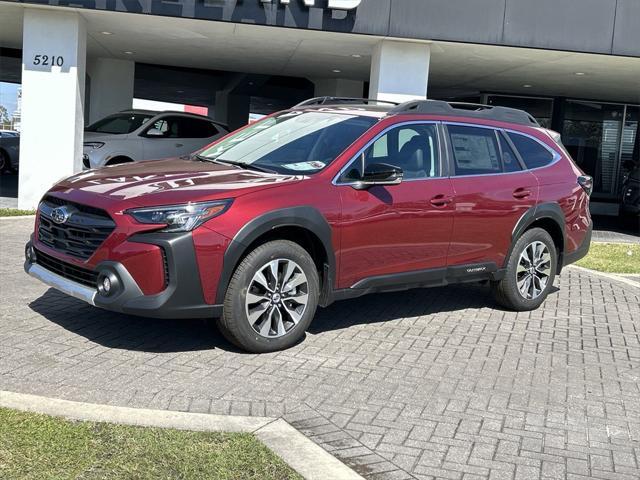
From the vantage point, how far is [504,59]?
1315 cm

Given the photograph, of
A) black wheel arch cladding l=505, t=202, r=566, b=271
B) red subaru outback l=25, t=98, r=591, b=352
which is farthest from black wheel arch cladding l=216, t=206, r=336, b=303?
black wheel arch cladding l=505, t=202, r=566, b=271

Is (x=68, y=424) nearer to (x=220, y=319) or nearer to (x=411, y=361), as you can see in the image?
(x=220, y=319)

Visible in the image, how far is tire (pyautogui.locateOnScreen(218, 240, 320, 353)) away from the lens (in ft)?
16.6

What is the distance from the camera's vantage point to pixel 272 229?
5.18 meters

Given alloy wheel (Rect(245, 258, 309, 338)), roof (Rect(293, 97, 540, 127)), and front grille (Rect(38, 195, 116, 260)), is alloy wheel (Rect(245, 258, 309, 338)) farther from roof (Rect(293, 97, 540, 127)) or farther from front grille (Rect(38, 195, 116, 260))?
roof (Rect(293, 97, 540, 127))

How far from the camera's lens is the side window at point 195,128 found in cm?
1509

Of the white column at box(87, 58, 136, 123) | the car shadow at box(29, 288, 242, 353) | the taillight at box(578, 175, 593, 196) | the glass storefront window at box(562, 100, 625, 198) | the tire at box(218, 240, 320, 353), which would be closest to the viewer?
the tire at box(218, 240, 320, 353)

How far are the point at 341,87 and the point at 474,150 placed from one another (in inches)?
513

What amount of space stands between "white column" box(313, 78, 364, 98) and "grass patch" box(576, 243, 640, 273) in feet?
27.5

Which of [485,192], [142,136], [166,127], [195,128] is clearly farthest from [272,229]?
[195,128]

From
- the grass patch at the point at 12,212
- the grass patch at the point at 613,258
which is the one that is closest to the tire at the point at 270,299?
the grass patch at the point at 613,258

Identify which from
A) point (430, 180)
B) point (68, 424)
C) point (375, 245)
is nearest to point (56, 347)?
point (68, 424)

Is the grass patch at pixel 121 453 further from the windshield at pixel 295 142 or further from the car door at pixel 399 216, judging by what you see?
the windshield at pixel 295 142

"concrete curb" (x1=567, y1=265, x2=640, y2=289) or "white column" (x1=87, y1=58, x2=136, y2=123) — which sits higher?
"white column" (x1=87, y1=58, x2=136, y2=123)
